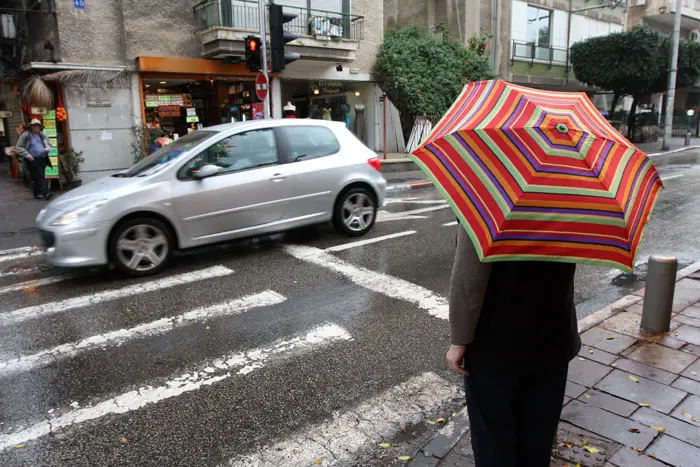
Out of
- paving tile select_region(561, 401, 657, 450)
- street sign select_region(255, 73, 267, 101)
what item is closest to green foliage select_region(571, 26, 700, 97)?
street sign select_region(255, 73, 267, 101)

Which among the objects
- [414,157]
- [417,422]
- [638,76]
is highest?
[638,76]

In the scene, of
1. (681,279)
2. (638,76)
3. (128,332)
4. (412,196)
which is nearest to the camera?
(128,332)

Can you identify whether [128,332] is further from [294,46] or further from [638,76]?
[638,76]

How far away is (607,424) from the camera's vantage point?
10.5ft

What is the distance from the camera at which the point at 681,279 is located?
5.94 metres

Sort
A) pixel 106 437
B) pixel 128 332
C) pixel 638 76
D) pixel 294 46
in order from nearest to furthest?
pixel 106 437, pixel 128 332, pixel 294 46, pixel 638 76

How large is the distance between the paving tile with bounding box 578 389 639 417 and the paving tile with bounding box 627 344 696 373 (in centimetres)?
68

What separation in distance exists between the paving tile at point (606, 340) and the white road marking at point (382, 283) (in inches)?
52.4

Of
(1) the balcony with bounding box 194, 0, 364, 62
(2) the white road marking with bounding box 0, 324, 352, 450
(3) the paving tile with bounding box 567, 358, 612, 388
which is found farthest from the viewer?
(1) the balcony with bounding box 194, 0, 364, 62

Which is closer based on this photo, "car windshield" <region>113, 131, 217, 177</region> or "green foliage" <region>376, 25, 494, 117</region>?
"car windshield" <region>113, 131, 217, 177</region>

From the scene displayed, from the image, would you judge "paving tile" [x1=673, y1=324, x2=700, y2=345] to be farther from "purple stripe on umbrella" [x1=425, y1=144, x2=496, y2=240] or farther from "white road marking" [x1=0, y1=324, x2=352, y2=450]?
"purple stripe on umbrella" [x1=425, y1=144, x2=496, y2=240]

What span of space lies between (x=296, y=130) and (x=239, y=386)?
473 cm

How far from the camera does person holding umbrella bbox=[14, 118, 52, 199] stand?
12859mm

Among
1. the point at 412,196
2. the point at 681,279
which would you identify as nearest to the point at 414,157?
the point at 681,279
